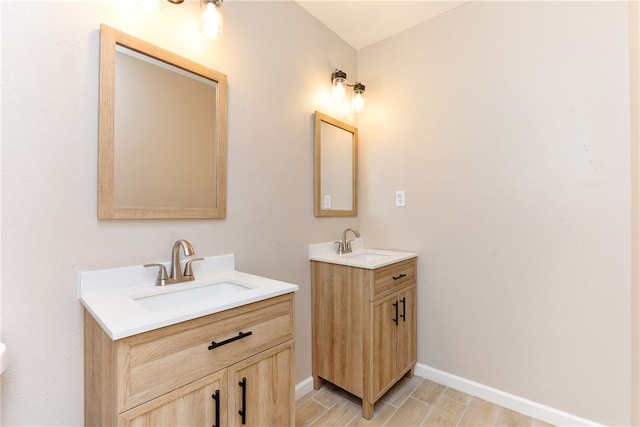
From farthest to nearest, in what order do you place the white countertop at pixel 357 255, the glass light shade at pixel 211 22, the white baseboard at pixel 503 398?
the white countertop at pixel 357 255, the white baseboard at pixel 503 398, the glass light shade at pixel 211 22

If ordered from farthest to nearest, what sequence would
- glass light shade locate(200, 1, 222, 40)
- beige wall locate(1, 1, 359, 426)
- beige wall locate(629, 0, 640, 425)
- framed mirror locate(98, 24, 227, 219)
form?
beige wall locate(629, 0, 640, 425)
glass light shade locate(200, 1, 222, 40)
framed mirror locate(98, 24, 227, 219)
beige wall locate(1, 1, 359, 426)

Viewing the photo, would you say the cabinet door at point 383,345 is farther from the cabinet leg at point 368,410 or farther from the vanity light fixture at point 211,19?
the vanity light fixture at point 211,19

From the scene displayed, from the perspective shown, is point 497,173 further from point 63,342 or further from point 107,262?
point 63,342

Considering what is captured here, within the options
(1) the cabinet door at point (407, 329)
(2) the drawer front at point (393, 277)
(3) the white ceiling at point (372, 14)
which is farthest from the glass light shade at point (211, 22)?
(1) the cabinet door at point (407, 329)

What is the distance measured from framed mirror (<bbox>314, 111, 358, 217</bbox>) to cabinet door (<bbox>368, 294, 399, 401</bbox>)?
0.71 metres

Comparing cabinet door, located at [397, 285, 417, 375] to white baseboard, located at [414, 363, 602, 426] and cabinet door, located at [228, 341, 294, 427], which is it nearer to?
white baseboard, located at [414, 363, 602, 426]

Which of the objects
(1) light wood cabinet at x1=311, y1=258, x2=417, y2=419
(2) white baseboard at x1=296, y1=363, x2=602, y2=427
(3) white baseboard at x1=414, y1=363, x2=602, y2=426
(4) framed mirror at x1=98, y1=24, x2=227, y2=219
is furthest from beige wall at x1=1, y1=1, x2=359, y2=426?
(3) white baseboard at x1=414, y1=363, x2=602, y2=426

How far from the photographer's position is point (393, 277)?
1.82m

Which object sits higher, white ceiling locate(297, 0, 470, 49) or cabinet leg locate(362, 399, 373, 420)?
white ceiling locate(297, 0, 470, 49)

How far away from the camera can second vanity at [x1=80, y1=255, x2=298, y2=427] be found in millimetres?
806

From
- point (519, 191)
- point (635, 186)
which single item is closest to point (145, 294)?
point (519, 191)

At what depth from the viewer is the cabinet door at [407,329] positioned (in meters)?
1.88

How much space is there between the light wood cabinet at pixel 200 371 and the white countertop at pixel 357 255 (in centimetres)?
60

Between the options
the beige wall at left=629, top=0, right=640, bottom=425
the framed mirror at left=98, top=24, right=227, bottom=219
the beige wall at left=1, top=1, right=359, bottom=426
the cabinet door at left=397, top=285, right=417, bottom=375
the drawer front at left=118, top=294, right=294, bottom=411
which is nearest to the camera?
the drawer front at left=118, top=294, right=294, bottom=411
